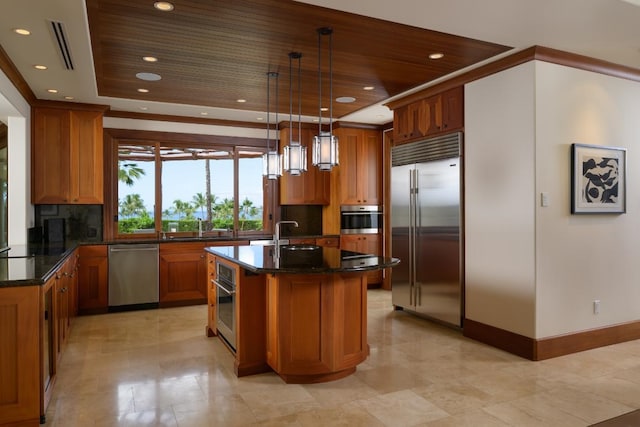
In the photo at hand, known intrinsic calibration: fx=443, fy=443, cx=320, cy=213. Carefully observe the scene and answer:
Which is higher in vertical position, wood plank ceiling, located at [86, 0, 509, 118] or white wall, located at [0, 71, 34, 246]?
wood plank ceiling, located at [86, 0, 509, 118]

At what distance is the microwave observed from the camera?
694 cm

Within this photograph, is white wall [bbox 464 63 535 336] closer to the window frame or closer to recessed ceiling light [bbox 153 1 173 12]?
recessed ceiling light [bbox 153 1 173 12]

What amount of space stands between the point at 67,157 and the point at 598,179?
19.3 feet

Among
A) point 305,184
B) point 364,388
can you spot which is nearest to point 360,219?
point 305,184

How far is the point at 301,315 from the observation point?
3281 millimetres

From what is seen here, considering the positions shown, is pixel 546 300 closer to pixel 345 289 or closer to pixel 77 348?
pixel 345 289

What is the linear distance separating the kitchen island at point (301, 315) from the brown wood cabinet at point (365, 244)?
321 cm

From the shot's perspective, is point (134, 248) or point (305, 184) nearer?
point (134, 248)

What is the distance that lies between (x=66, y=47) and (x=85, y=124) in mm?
2295

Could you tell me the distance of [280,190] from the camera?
23.0 ft

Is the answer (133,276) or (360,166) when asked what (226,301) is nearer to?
(133,276)

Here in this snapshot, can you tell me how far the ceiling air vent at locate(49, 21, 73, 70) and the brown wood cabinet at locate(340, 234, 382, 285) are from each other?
4.31 metres

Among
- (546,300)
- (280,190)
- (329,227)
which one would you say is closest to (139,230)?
(280,190)

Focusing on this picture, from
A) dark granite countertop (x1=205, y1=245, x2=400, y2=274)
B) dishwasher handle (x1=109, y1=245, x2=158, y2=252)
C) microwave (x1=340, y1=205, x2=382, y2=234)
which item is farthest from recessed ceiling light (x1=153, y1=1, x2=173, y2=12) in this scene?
microwave (x1=340, y1=205, x2=382, y2=234)
